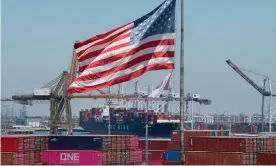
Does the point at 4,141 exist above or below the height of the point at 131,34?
below

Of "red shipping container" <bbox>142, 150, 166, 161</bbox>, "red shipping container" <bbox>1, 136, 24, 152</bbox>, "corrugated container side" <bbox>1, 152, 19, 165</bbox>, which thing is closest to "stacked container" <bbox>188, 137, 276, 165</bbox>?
"red shipping container" <bbox>1, 136, 24, 152</bbox>

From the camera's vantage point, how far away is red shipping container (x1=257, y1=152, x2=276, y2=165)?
1451 inches

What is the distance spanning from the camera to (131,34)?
19.3 m

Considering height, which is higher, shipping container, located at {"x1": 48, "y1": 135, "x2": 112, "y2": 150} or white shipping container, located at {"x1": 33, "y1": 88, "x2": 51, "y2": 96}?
white shipping container, located at {"x1": 33, "y1": 88, "x2": 51, "y2": 96}

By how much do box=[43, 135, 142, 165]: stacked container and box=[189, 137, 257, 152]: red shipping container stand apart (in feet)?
13.2

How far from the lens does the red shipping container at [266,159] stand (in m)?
36.8

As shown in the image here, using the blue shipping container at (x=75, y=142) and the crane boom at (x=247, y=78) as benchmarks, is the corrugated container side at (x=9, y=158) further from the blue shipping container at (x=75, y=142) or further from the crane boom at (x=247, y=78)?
the crane boom at (x=247, y=78)

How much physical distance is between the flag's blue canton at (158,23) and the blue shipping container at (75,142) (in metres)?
23.3

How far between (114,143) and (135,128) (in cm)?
7585

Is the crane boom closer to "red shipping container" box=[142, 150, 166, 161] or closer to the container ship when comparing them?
the container ship

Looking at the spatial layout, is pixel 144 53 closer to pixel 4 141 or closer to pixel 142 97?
pixel 4 141

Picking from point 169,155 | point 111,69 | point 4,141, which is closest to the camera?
point 111,69

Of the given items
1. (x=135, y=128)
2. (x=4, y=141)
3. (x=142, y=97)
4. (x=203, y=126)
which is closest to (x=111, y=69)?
(x=4, y=141)

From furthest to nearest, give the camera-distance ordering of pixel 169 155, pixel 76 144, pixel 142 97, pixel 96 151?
pixel 142 97, pixel 169 155, pixel 76 144, pixel 96 151
